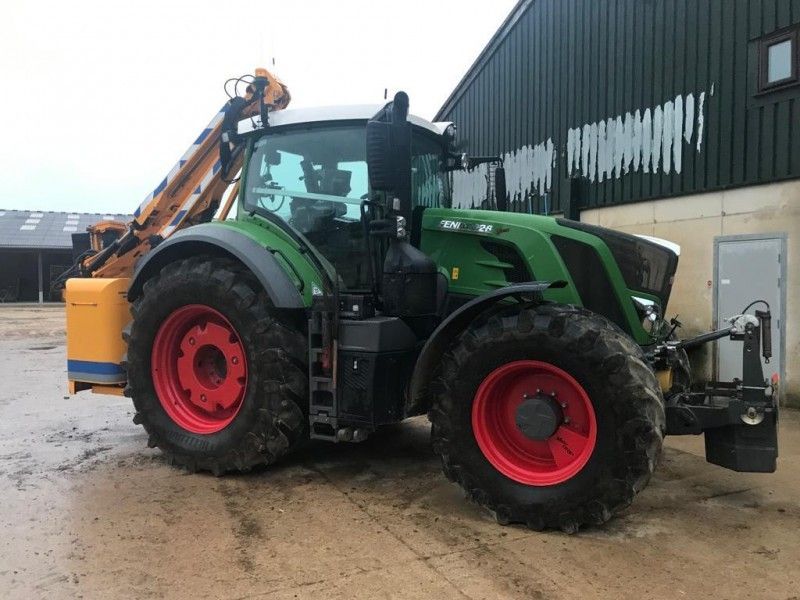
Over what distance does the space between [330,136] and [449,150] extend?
107cm

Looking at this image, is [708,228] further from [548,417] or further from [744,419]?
[548,417]

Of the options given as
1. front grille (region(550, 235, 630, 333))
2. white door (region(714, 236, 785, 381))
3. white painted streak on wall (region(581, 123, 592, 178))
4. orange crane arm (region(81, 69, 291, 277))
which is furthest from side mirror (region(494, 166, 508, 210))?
white painted streak on wall (region(581, 123, 592, 178))

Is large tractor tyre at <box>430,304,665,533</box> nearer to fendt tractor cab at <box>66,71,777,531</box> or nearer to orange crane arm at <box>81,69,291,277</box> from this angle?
fendt tractor cab at <box>66,71,777,531</box>

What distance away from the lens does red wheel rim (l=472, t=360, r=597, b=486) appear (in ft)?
11.2

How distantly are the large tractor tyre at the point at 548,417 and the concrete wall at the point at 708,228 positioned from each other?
14.9ft

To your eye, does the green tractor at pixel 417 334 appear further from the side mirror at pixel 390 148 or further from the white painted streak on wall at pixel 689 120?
the white painted streak on wall at pixel 689 120

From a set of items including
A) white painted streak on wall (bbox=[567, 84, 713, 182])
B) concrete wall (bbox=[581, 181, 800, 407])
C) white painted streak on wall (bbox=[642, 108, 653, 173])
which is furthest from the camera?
white painted streak on wall (bbox=[642, 108, 653, 173])

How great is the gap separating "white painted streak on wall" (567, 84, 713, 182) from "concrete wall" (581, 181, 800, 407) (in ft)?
1.75

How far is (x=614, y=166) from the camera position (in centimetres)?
865

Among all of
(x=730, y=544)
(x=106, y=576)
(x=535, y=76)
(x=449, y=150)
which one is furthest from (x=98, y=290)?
(x=535, y=76)

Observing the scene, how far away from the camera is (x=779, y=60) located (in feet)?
21.7

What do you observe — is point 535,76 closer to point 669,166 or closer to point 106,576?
point 669,166

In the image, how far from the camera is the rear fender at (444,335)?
11.8 feet

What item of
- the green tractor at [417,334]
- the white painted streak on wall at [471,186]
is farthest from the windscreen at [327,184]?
the white painted streak on wall at [471,186]
